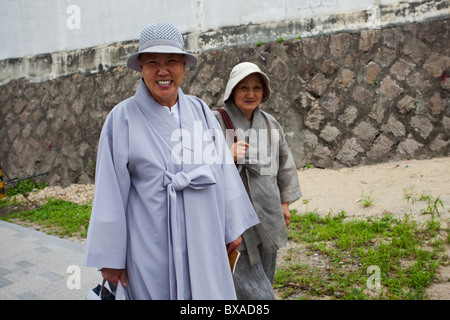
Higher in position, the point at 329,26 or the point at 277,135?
the point at 329,26

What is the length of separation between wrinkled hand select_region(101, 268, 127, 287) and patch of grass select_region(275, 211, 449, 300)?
1.79 meters

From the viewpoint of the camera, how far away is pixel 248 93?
2.83 meters

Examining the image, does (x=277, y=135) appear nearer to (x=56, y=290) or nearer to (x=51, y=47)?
(x=56, y=290)

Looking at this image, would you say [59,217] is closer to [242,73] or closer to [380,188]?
[380,188]

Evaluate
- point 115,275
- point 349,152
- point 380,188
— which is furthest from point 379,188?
point 115,275

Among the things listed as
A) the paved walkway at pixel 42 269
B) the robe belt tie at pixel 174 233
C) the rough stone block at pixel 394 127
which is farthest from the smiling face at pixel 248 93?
the rough stone block at pixel 394 127

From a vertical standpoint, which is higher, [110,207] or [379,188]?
[110,207]

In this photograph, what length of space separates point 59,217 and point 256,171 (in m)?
5.12

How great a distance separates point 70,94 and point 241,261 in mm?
7949

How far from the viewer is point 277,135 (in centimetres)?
292

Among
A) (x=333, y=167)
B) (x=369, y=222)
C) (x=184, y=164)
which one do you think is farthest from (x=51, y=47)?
(x=184, y=164)

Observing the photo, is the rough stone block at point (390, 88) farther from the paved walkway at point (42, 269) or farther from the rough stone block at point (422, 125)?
the paved walkway at point (42, 269)

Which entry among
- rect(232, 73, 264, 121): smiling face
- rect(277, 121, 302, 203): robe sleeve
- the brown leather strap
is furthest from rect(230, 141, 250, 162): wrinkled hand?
rect(277, 121, 302, 203): robe sleeve

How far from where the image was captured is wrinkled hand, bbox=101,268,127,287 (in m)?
2.04
